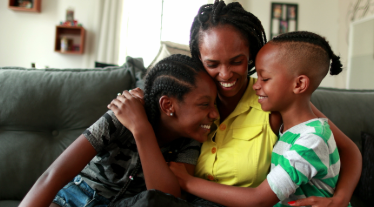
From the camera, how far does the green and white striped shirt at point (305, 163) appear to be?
2.57 feet

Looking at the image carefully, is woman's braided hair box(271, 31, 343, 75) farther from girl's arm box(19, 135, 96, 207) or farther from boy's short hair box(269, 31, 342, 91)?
girl's arm box(19, 135, 96, 207)

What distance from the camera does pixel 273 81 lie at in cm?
96

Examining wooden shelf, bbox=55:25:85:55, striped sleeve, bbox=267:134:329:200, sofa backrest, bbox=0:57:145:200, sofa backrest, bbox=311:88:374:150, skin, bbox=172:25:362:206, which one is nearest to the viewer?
striped sleeve, bbox=267:134:329:200

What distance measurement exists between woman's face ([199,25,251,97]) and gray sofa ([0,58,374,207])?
1.71 feet

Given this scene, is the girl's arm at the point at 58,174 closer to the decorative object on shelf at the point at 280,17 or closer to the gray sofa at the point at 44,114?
the gray sofa at the point at 44,114

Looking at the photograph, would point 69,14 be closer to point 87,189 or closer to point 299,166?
point 87,189

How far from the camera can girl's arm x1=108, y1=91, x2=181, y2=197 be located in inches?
35.3

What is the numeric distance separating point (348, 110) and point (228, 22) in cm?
96

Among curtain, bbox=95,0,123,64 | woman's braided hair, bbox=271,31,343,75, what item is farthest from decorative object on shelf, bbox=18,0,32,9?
woman's braided hair, bbox=271,31,343,75

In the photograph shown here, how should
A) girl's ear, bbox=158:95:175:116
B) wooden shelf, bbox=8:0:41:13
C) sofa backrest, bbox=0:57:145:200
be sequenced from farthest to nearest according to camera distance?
wooden shelf, bbox=8:0:41:13
sofa backrest, bbox=0:57:145:200
girl's ear, bbox=158:95:175:116

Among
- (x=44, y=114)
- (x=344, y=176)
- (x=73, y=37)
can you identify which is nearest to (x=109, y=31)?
(x=73, y=37)

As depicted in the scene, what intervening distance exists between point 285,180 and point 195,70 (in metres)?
0.49

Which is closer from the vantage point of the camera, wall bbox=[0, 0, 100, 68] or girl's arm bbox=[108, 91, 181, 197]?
girl's arm bbox=[108, 91, 181, 197]

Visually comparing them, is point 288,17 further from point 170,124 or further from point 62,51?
point 170,124
